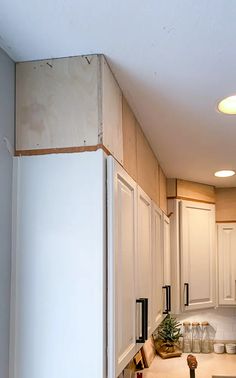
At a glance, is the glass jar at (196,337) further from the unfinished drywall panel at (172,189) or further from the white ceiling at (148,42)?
the white ceiling at (148,42)

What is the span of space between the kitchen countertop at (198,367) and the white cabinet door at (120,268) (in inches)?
71.2

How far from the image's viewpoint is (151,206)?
8.55ft

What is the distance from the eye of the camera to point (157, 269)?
9.32ft

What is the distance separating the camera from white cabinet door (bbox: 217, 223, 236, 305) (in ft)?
14.0

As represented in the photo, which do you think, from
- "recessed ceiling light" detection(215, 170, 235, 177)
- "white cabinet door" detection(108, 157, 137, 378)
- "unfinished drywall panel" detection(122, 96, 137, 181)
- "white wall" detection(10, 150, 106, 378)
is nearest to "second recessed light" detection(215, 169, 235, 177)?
"recessed ceiling light" detection(215, 170, 235, 177)

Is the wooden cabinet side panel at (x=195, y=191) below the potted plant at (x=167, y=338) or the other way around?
the other way around

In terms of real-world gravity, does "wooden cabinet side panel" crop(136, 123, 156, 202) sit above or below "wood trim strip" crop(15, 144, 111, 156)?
above

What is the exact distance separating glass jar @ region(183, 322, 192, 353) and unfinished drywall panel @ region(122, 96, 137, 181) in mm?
2620

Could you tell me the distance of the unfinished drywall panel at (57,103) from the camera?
61.7 inches

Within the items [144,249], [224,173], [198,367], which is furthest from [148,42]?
[198,367]

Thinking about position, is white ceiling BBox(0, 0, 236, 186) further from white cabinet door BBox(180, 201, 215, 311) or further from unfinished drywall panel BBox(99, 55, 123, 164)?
white cabinet door BBox(180, 201, 215, 311)

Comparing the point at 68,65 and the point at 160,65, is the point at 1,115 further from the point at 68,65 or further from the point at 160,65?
the point at 160,65

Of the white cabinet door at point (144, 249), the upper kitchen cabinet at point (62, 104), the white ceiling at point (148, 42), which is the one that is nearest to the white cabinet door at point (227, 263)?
the white cabinet door at point (144, 249)

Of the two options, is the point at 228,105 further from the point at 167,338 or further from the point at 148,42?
the point at 167,338
